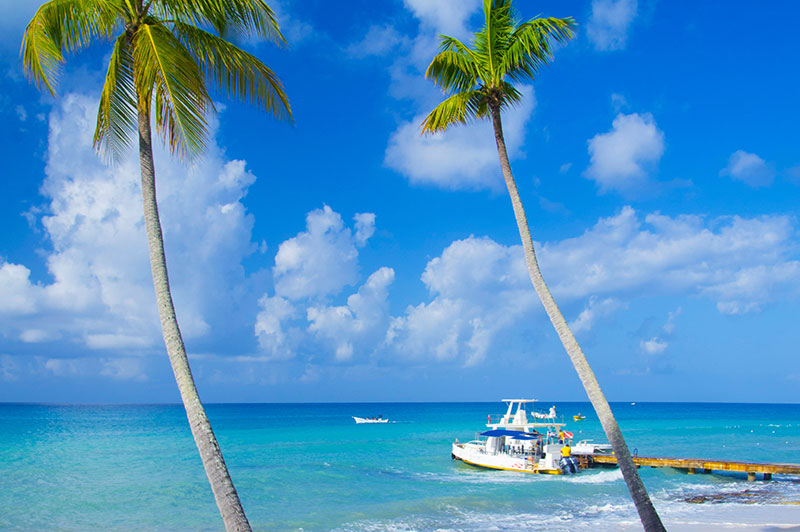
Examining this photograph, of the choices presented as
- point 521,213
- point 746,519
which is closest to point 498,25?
point 521,213

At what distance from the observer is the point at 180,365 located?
6.32 m

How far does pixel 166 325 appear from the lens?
645cm

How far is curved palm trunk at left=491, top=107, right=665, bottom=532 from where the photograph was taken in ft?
27.1

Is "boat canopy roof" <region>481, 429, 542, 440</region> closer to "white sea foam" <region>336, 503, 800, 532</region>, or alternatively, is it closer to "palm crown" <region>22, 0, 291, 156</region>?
"white sea foam" <region>336, 503, 800, 532</region>

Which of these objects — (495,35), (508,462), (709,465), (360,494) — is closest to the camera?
(495,35)

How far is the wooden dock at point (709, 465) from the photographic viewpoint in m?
30.6

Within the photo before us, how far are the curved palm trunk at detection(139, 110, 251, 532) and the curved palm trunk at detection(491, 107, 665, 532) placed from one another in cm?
499

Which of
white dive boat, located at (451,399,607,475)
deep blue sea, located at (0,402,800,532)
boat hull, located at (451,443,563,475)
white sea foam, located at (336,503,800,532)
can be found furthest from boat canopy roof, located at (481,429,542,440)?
white sea foam, located at (336,503,800,532)

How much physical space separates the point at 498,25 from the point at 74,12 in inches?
267

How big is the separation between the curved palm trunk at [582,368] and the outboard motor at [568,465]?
2492cm

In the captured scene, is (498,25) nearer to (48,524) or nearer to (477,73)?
(477,73)

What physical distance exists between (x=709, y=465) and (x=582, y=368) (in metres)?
28.9

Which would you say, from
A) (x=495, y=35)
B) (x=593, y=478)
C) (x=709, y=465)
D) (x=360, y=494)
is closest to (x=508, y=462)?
(x=593, y=478)

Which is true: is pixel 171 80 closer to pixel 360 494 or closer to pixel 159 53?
pixel 159 53
